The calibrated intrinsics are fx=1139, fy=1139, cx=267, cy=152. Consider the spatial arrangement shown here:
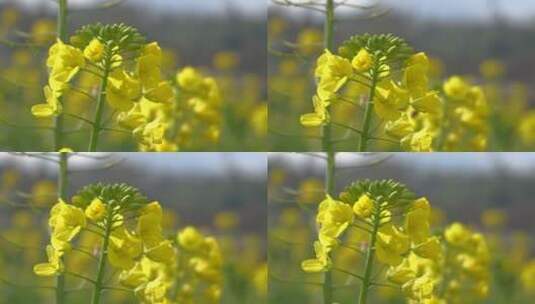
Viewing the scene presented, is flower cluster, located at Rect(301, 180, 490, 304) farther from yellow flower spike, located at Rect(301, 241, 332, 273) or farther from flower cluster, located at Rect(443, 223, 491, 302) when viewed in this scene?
flower cluster, located at Rect(443, 223, 491, 302)

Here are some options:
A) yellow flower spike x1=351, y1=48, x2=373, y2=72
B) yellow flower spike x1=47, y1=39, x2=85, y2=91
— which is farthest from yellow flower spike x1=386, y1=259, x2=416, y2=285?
yellow flower spike x1=47, y1=39, x2=85, y2=91

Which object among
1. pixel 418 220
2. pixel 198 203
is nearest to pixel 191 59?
pixel 198 203

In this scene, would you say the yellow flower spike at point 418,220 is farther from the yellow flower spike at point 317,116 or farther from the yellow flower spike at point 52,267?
the yellow flower spike at point 52,267

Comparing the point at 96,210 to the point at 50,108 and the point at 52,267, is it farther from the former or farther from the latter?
the point at 50,108

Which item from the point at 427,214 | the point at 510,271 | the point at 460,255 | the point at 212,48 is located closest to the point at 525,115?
the point at 510,271

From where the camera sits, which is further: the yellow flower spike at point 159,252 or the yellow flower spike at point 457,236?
the yellow flower spike at point 457,236

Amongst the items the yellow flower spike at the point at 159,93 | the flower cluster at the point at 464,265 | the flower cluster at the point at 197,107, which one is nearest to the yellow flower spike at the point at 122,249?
the yellow flower spike at the point at 159,93

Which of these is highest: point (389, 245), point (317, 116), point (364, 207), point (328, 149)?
point (317, 116)
